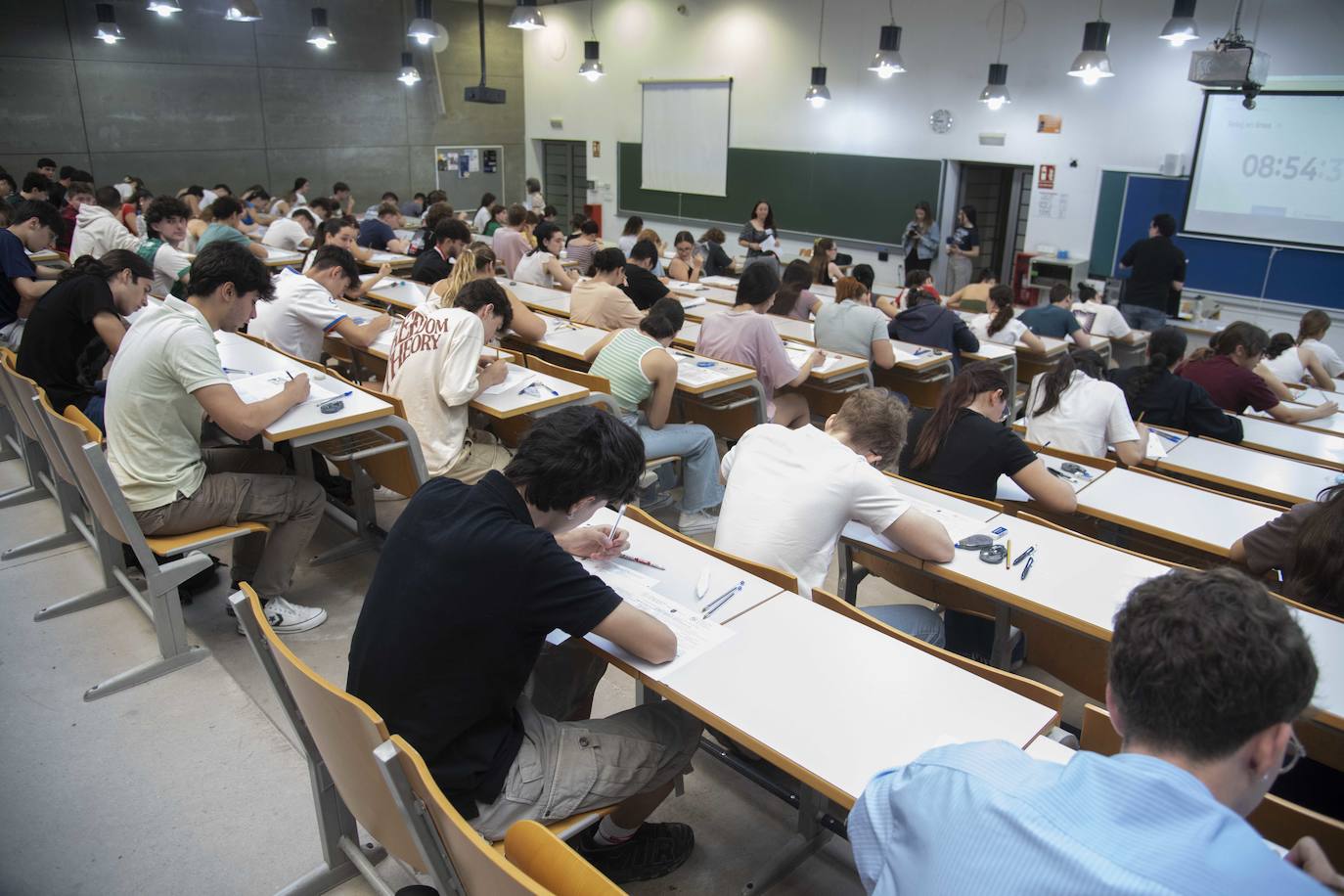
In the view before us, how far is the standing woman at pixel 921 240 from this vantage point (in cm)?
1016

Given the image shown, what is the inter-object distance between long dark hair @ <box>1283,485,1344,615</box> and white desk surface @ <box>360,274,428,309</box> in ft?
16.6

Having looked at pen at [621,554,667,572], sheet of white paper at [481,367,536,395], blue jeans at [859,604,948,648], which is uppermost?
sheet of white paper at [481,367,536,395]

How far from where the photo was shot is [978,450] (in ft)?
10.3

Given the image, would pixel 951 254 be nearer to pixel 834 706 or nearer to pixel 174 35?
pixel 834 706

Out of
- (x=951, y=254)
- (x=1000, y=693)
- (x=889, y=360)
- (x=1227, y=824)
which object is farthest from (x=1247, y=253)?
(x=1227, y=824)

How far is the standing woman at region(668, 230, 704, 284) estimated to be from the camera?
826cm

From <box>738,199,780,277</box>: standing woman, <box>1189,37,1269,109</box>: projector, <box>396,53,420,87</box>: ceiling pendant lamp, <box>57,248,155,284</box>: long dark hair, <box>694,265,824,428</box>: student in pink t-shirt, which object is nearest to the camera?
<box>57,248,155,284</box>: long dark hair

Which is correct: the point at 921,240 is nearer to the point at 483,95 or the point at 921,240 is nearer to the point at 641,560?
the point at 483,95

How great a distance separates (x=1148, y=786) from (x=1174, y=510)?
8.39 feet

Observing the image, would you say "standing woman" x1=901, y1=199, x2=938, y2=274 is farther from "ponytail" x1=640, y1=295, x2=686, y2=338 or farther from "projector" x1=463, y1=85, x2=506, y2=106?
"ponytail" x1=640, y1=295, x2=686, y2=338

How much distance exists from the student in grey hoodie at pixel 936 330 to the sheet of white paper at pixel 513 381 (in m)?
2.85

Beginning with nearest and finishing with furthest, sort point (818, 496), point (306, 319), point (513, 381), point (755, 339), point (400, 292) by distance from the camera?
point (818, 496), point (513, 381), point (306, 319), point (755, 339), point (400, 292)

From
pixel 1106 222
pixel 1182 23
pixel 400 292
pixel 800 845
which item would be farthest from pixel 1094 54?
pixel 800 845

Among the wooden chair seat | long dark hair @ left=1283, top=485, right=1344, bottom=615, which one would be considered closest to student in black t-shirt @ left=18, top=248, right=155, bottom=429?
the wooden chair seat
